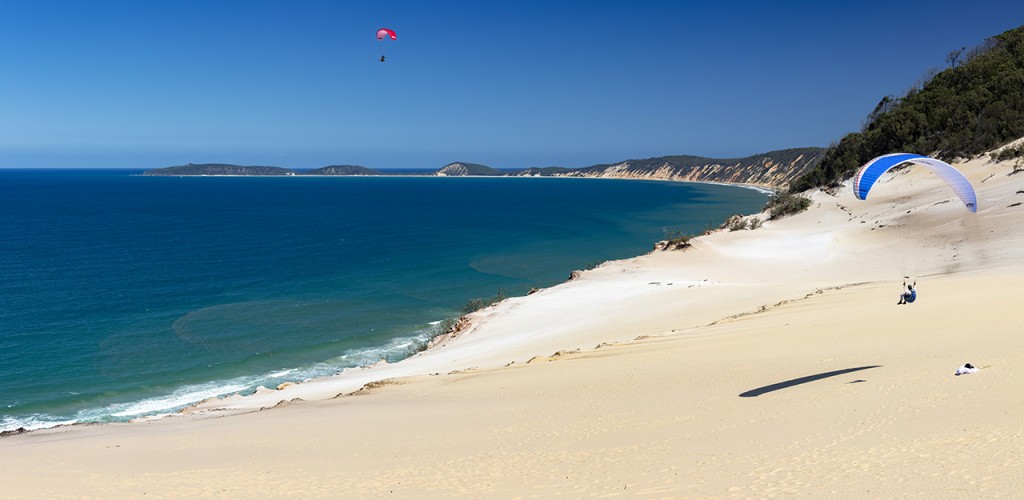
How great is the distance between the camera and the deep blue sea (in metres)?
24.6

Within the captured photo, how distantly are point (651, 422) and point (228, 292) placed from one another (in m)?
35.5

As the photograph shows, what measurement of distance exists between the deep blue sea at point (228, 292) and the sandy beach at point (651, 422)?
241 inches

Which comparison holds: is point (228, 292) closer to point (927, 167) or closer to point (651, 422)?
point (651, 422)

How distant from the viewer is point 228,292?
40.3 metres

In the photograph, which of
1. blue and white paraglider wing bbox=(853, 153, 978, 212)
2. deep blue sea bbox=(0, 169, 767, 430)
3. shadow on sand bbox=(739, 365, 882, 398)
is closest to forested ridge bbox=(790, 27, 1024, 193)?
deep blue sea bbox=(0, 169, 767, 430)

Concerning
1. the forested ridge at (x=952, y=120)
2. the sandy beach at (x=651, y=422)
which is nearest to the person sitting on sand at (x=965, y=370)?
the sandy beach at (x=651, y=422)

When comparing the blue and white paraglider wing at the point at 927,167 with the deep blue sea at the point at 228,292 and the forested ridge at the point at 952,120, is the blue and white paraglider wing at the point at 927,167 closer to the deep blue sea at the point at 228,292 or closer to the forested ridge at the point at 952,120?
the deep blue sea at the point at 228,292

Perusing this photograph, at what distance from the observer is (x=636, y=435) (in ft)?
32.6

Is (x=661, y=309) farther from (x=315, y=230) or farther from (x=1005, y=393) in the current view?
(x=315, y=230)

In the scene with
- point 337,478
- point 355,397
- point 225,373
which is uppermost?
point 337,478

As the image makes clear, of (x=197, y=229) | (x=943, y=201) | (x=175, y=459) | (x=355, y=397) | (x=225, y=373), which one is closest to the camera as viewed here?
(x=175, y=459)

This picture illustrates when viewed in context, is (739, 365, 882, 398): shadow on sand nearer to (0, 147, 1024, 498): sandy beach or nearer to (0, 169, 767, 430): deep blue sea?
(0, 147, 1024, 498): sandy beach

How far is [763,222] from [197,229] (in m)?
59.9

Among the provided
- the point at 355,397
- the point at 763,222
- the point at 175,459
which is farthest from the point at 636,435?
the point at 763,222
